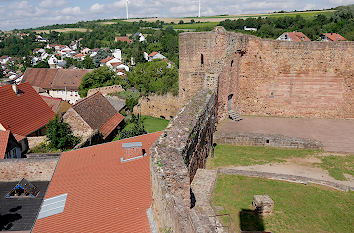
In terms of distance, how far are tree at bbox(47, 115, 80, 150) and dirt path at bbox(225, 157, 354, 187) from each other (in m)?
14.3

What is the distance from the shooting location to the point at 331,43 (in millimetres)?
16219

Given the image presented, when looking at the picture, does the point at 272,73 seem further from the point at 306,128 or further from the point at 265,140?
the point at 265,140

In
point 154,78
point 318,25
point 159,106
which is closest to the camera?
point 159,106

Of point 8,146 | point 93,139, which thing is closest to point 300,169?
point 93,139

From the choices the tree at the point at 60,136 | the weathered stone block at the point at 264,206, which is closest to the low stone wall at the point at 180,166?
the weathered stone block at the point at 264,206

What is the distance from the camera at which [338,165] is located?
11.9 meters

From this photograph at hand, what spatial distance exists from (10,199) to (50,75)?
1592 inches

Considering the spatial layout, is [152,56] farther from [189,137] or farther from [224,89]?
[189,137]

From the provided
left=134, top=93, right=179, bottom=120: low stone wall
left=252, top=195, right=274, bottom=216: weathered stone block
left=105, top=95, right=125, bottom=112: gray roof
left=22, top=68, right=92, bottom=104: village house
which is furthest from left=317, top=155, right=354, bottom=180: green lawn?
left=22, top=68, right=92, bottom=104: village house

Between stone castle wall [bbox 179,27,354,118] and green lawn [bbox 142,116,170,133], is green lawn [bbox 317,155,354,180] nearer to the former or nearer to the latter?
stone castle wall [bbox 179,27,354,118]

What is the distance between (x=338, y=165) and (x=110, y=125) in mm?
18133

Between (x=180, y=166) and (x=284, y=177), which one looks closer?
(x=180, y=166)

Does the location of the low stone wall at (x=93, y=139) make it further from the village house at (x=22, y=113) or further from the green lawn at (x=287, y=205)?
the green lawn at (x=287, y=205)

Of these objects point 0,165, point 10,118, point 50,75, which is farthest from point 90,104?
point 50,75
